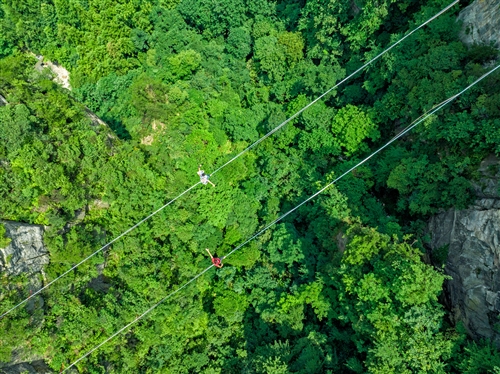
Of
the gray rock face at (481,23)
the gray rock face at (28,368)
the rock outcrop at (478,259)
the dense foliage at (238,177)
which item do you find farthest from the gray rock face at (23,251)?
the gray rock face at (481,23)

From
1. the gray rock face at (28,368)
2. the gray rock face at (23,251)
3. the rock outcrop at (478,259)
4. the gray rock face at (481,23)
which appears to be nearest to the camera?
the gray rock face at (28,368)

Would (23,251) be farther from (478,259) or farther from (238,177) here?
(478,259)

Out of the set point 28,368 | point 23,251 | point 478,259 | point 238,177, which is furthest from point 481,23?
point 28,368

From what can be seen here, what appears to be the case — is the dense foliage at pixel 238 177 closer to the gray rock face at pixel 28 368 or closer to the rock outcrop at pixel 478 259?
the gray rock face at pixel 28 368

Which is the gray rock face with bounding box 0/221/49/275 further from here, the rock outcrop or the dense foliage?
the rock outcrop

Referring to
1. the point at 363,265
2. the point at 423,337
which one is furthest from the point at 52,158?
the point at 423,337

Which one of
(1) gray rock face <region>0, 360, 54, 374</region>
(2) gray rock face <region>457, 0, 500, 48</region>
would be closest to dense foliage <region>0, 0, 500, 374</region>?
(1) gray rock face <region>0, 360, 54, 374</region>
